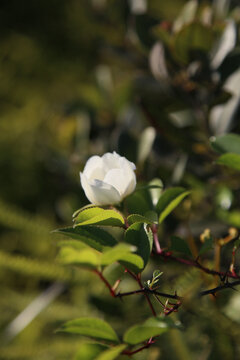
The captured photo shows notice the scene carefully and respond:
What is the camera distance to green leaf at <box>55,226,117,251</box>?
1.32ft

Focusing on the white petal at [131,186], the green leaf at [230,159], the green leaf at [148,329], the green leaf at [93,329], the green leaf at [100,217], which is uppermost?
the white petal at [131,186]

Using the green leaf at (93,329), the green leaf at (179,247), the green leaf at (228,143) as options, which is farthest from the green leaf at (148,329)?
the green leaf at (228,143)

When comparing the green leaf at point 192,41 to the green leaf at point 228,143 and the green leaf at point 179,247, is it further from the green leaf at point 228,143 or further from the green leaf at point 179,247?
the green leaf at point 179,247

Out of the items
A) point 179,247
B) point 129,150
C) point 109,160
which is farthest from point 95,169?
point 129,150

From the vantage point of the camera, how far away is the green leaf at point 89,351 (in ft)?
1.19

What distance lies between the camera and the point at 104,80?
1.06 m

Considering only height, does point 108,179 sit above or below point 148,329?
above

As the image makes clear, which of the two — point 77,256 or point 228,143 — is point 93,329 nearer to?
point 77,256

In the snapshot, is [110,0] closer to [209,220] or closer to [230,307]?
[209,220]

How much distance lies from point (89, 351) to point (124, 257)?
89mm

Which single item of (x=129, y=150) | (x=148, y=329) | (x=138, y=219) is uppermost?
(x=129, y=150)

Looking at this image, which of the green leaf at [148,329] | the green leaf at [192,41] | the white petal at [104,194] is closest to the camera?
the green leaf at [148,329]

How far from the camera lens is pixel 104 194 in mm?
447

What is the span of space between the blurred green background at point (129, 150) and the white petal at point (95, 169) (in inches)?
7.9
